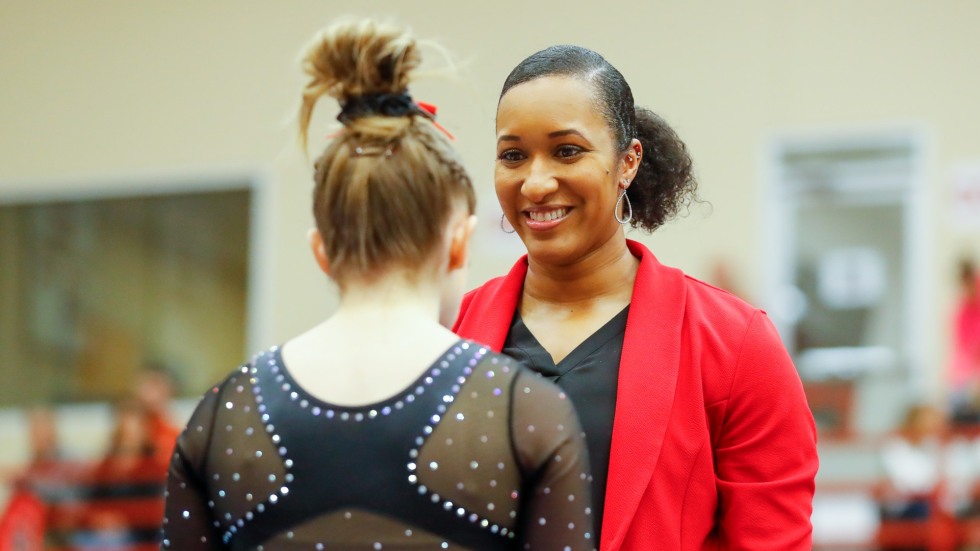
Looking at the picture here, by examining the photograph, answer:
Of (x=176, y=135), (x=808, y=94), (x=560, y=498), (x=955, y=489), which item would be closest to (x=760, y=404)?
(x=560, y=498)

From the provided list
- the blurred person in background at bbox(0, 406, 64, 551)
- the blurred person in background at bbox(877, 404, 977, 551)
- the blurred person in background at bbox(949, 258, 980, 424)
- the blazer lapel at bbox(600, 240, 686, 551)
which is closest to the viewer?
the blazer lapel at bbox(600, 240, 686, 551)

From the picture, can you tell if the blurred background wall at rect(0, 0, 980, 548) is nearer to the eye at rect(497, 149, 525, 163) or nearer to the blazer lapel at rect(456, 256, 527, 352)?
the blazer lapel at rect(456, 256, 527, 352)

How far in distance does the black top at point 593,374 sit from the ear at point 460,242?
1.59ft

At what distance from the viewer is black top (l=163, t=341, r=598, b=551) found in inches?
59.2

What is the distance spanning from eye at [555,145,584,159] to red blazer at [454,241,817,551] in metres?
0.28

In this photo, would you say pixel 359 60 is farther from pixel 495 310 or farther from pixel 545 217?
pixel 495 310

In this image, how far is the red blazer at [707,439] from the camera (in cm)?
196

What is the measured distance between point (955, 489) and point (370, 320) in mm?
4677

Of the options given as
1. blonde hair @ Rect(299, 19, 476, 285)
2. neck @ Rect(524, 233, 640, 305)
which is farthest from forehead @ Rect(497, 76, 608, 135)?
blonde hair @ Rect(299, 19, 476, 285)

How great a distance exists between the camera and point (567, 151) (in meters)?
2.06

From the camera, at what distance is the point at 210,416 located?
160 centimetres

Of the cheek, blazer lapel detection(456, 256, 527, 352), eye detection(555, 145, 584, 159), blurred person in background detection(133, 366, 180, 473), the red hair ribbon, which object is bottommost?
blurred person in background detection(133, 366, 180, 473)

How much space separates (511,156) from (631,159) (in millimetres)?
218

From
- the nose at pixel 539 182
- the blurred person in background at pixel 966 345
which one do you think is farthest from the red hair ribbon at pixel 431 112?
the blurred person in background at pixel 966 345
